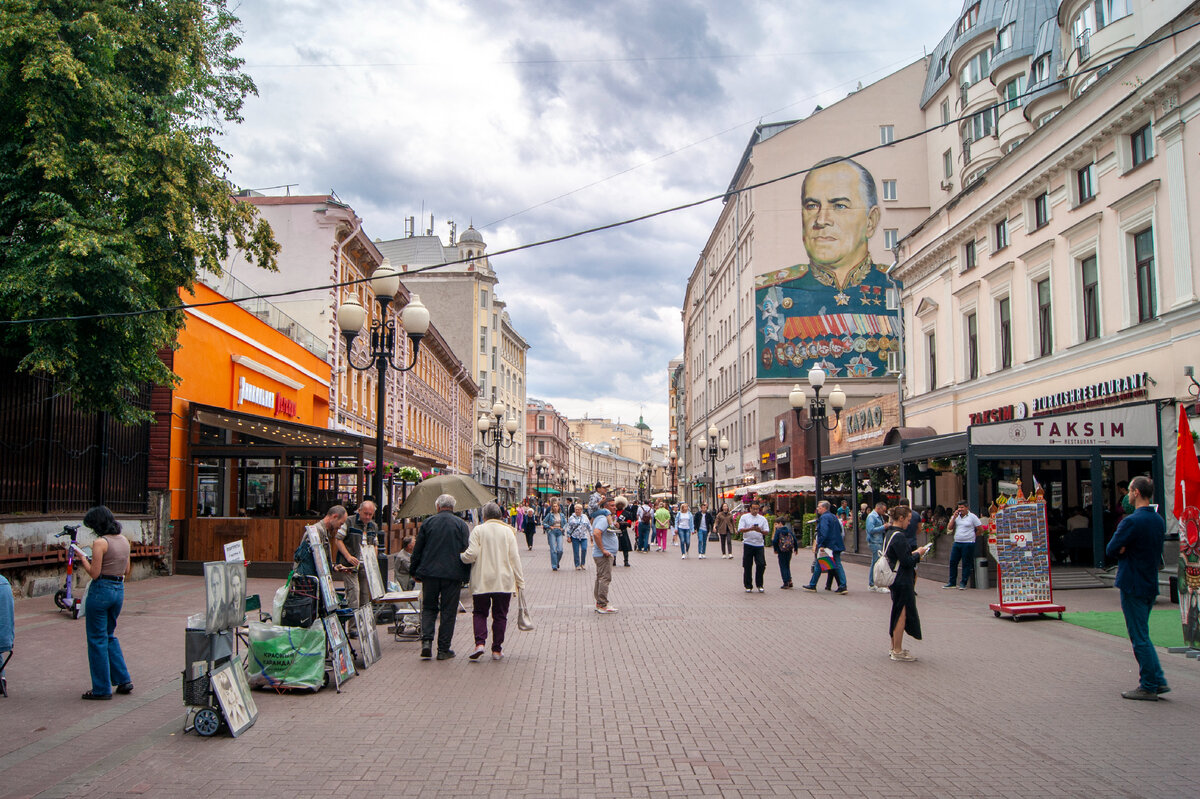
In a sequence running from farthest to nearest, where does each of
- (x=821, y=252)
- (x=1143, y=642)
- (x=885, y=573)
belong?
1. (x=821, y=252)
2. (x=885, y=573)
3. (x=1143, y=642)

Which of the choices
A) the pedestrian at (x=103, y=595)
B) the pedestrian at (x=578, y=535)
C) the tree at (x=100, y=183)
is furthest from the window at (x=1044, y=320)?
the pedestrian at (x=103, y=595)

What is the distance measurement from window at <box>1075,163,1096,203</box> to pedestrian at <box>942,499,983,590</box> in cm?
857

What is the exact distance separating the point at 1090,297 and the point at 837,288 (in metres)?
28.5

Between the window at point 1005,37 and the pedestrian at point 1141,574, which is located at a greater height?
the window at point 1005,37

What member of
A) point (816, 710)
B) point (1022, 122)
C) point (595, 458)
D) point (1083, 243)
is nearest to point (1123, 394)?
point (1083, 243)

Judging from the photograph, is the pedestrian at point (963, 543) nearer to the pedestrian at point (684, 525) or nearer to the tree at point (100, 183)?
the pedestrian at point (684, 525)

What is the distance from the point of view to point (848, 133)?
169ft

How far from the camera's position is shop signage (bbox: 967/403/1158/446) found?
59.4 feet

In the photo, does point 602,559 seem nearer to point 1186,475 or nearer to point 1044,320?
point 1186,475

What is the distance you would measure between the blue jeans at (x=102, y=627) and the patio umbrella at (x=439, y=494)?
276 inches

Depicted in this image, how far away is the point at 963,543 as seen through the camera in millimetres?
17516

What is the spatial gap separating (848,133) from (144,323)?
44895 mm

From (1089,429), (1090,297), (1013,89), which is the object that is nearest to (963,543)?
(1089,429)

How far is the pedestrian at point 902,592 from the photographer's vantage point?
988 cm
